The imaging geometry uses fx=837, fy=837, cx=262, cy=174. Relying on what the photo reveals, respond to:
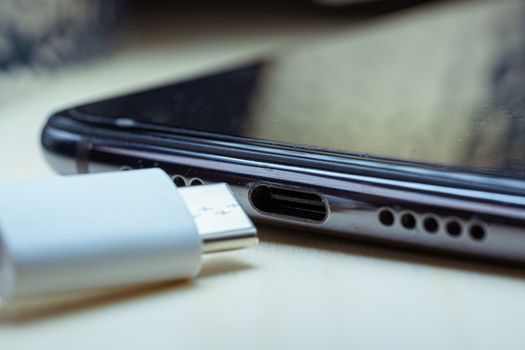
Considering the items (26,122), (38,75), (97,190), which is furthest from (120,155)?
(38,75)

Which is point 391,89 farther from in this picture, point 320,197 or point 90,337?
point 90,337

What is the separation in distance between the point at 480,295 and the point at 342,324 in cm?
8

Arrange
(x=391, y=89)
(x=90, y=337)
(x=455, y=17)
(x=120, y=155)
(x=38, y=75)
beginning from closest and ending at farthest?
1. (x=90, y=337)
2. (x=120, y=155)
3. (x=391, y=89)
4. (x=38, y=75)
5. (x=455, y=17)

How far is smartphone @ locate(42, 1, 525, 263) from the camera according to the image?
17.3 inches

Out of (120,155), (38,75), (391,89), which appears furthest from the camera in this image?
(38,75)

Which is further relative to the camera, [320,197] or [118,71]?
[118,71]

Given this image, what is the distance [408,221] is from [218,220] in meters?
0.10

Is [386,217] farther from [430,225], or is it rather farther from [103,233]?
[103,233]

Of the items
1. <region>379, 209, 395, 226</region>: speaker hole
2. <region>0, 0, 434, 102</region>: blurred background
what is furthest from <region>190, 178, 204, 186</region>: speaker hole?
<region>0, 0, 434, 102</region>: blurred background

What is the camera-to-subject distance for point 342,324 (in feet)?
1.30

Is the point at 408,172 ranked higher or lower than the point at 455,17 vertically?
higher

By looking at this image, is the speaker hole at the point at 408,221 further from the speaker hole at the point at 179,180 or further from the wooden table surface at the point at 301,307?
the speaker hole at the point at 179,180

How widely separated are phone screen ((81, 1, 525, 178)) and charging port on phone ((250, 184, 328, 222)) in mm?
31

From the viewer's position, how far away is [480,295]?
0.43 metres
